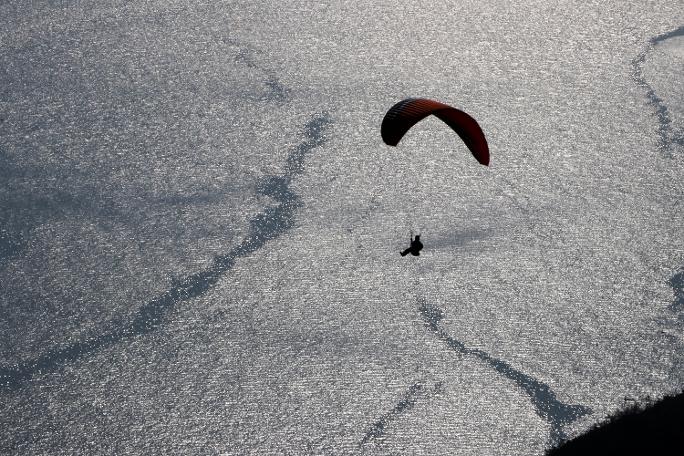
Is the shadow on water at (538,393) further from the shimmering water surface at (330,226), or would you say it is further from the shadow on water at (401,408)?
the shadow on water at (401,408)

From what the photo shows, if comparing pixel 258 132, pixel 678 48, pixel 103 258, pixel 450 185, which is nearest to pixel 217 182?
pixel 258 132

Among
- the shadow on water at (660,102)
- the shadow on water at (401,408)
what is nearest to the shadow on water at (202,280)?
the shadow on water at (401,408)

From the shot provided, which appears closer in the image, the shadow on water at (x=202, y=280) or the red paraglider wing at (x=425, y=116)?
the red paraglider wing at (x=425, y=116)

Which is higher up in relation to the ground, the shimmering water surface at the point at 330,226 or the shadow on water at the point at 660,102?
the shadow on water at the point at 660,102

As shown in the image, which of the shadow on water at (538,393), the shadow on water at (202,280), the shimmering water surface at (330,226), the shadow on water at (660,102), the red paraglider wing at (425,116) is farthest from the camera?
the shadow on water at (660,102)

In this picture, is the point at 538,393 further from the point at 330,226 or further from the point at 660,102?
the point at 660,102

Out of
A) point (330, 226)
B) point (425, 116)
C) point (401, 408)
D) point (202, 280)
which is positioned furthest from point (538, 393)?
point (202, 280)

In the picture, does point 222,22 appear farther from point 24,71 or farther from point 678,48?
point 678,48

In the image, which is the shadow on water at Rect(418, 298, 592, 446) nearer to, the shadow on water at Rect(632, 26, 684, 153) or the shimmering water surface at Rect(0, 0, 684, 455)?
the shimmering water surface at Rect(0, 0, 684, 455)
